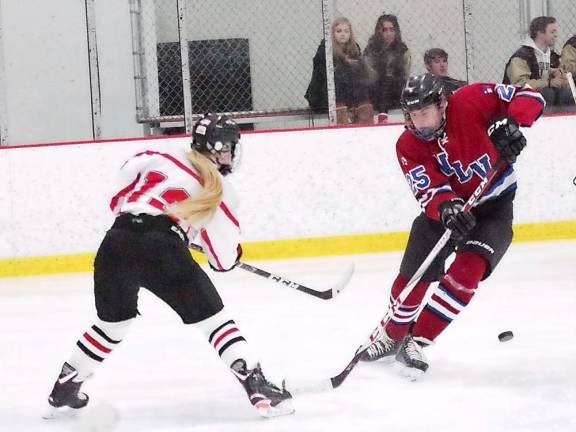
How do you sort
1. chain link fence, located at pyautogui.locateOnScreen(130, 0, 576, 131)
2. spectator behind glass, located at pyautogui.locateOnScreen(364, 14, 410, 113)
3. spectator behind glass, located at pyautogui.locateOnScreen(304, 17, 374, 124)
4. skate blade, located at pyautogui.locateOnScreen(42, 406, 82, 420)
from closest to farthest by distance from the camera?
skate blade, located at pyautogui.locateOnScreen(42, 406, 82, 420)
spectator behind glass, located at pyautogui.locateOnScreen(304, 17, 374, 124)
spectator behind glass, located at pyautogui.locateOnScreen(364, 14, 410, 113)
chain link fence, located at pyautogui.locateOnScreen(130, 0, 576, 131)

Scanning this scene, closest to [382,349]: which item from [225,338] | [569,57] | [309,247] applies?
[225,338]

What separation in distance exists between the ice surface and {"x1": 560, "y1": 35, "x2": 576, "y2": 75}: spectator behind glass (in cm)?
157

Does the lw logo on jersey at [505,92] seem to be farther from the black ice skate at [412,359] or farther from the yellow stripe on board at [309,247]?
the yellow stripe on board at [309,247]

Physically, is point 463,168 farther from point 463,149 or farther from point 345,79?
point 345,79

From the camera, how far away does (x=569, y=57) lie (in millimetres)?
6109

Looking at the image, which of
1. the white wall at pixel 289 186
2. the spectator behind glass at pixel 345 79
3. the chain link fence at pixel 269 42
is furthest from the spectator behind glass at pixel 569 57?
the spectator behind glass at pixel 345 79

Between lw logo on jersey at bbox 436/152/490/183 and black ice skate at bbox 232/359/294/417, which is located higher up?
lw logo on jersey at bbox 436/152/490/183

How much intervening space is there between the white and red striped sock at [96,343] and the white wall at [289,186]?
3169 millimetres

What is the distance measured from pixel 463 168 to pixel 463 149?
0.06 meters

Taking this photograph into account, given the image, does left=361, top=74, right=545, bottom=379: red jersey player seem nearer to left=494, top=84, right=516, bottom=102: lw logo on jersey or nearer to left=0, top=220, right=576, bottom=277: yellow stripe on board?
left=494, top=84, right=516, bottom=102: lw logo on jersey

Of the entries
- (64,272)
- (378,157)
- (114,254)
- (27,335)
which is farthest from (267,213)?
(114,254)

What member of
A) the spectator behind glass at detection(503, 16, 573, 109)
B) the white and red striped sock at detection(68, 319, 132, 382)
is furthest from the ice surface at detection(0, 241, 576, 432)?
the spectator behind glass at detection(503, 16, 573, 109)

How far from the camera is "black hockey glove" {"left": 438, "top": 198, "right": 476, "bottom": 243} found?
2.73 metres

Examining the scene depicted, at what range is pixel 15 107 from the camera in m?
7.10
